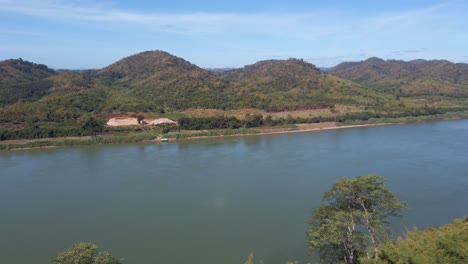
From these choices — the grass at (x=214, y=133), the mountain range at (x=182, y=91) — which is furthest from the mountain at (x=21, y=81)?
the grass at (x=214, y=133)

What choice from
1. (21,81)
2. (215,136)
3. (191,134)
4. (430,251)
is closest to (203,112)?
(215,136)

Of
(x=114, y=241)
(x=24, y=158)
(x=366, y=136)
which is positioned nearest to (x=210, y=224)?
(x=114, y=241)

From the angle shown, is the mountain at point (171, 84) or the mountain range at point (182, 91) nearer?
the mountain range at point (182, 91)

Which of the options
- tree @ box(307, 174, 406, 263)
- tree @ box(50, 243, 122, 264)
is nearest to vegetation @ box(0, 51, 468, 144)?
tree @ box(307, 174, 406, 263)

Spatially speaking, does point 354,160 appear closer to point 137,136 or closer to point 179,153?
point 179,153

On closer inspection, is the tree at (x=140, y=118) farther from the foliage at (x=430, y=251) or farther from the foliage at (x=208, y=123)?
the foliage at (x=430, y=251)

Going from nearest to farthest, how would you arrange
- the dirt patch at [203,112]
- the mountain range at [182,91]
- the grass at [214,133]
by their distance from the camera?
the grass at [214,133]
the dirt patch at [203,112]
the mountain range at [182,91]

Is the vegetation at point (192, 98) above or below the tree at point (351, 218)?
above

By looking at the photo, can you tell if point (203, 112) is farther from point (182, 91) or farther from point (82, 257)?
point (82, 257)

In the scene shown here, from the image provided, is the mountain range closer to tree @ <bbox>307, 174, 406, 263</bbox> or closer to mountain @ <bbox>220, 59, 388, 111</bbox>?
mountain @ <bbox>220, 59, 388, 111</bbox>
